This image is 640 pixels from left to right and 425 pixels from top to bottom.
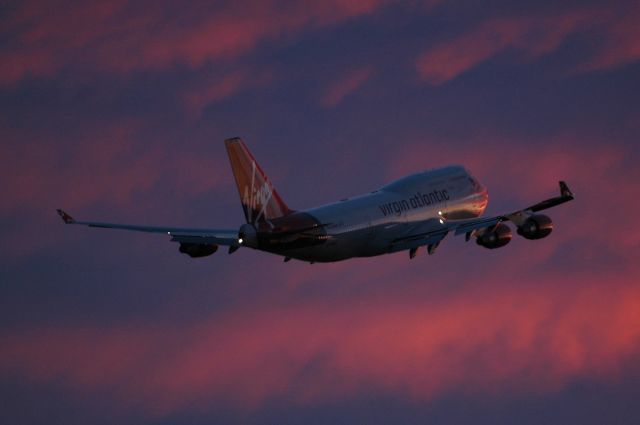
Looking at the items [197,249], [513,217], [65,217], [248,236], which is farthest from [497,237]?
[65,217]

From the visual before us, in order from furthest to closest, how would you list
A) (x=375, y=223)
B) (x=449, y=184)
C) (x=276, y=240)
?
(x=449, y=184) < (x=375, y=223) < (x=276, y=240)

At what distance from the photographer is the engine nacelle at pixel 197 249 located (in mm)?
109500

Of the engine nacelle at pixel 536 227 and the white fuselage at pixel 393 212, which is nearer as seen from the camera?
the white fuselage at pixel 393 212

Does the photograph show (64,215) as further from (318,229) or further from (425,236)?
(425,236)

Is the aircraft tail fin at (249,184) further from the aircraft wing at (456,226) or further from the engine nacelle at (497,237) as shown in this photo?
the engine nacelle at (497,237)

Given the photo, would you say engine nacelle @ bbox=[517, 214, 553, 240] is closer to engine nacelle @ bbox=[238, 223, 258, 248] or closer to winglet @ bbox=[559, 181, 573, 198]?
winglet @ bbox=[559, 181, 573, 198]

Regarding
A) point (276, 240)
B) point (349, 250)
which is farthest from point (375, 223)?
point (276, 240)

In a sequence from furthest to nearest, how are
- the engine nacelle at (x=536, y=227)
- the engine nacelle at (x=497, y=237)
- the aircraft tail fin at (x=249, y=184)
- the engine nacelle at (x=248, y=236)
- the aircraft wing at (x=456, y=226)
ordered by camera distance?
the engine nacelle at (x=536, y=227) → the engine nacelle at (x=497, y=237) → the aircraft wing at (x=456, y=226) → the aircraft tail fin at (x=249, y=184) → the engine nacelle at (x=248, y=236)

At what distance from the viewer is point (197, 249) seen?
109500 mm

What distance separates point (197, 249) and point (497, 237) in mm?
19388

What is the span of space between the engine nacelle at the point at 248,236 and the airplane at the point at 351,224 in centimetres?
6

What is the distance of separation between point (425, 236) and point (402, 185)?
6.17 meters

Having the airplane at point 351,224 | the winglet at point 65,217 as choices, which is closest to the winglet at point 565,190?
the airplane at point 351,224

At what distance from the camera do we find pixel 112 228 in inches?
4156
